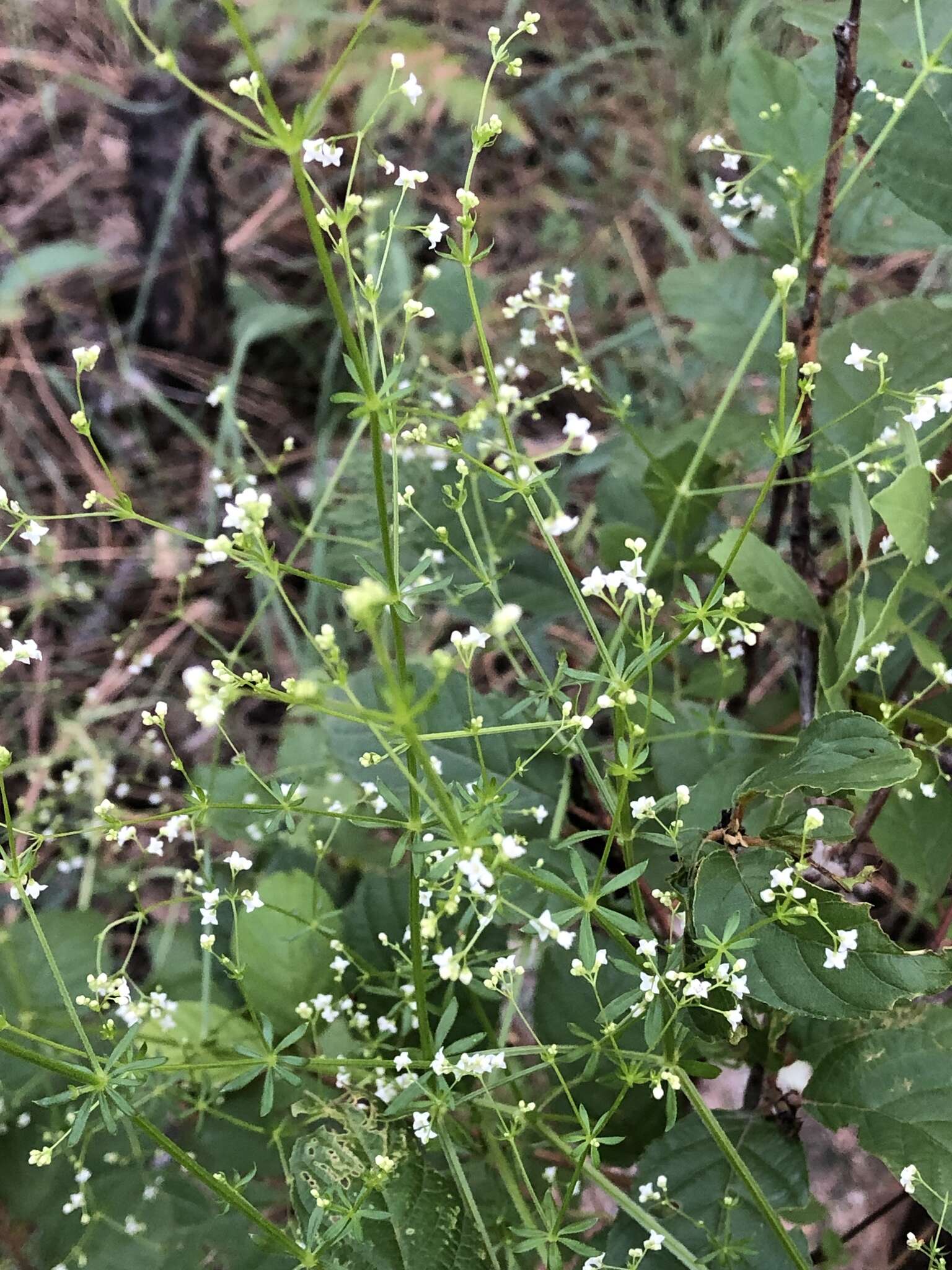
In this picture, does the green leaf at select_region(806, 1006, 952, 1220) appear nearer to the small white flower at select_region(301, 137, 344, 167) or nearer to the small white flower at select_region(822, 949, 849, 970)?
the small white flower at select_region(822, 949, 849, 970)

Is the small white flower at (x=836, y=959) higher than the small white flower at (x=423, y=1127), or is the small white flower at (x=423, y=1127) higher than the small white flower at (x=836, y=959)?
the small white flower at (x=836, y=959)

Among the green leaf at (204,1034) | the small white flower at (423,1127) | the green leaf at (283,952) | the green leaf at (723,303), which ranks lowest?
the green leaf at (204,1034)

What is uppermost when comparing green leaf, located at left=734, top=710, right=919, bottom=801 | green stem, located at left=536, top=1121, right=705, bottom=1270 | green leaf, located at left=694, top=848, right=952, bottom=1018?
green leaf, located at left=734, top=710, right=919, bottom=801

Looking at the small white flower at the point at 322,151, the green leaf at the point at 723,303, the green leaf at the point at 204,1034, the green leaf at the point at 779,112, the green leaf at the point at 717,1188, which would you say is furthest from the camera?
the green leaf at the point at 723,303

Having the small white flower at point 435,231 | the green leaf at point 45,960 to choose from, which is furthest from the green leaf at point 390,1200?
the small white flower at point 435,231

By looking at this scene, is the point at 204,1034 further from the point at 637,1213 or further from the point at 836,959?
the point at 836,959

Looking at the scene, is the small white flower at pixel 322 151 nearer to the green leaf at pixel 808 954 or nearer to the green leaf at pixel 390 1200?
the green leaf at pixel 808 954

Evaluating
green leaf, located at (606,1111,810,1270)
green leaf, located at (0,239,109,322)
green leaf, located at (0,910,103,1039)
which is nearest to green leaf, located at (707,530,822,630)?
green leaf, located at (606,1111,810,1270)

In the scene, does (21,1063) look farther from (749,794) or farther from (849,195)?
(849,195)
